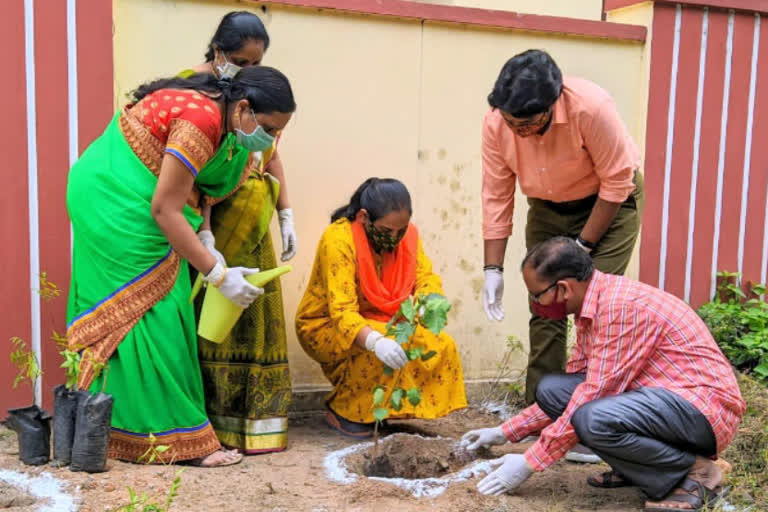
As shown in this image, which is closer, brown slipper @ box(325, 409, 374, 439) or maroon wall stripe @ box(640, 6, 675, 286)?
brown slipper @ box(325, 409, 374, 439)

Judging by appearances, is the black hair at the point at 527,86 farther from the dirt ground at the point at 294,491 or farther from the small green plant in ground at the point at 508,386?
the small green plant in ground at the point at 508,386

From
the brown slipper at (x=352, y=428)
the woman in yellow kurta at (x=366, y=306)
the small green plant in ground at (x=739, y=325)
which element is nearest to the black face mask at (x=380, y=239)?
the woman in yellow kurta at (x=366, y=306)

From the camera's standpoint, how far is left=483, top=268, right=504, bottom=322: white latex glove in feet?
12.0

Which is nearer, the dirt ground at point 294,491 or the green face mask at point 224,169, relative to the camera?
the dirt ground at point 294,491

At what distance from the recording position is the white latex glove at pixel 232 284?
3051mm

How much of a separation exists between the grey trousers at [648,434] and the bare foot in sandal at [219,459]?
1325mm

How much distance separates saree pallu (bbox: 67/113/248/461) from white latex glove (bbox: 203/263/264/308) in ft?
0.81

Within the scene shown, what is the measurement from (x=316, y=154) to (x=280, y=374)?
1.11 metres

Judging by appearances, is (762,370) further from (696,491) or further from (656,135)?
(696,491)

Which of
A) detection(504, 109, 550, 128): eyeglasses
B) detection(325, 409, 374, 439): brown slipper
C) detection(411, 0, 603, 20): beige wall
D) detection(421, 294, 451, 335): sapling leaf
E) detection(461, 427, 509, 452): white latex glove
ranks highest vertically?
detection(411, 0, 603, 20): beige wall

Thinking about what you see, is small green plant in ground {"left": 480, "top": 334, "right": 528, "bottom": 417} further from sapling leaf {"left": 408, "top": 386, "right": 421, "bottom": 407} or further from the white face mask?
the white face mask

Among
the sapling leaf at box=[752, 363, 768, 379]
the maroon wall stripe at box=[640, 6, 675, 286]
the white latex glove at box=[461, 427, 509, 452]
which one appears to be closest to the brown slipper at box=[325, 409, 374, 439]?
the white latex glove at box=[461, 427, 509, 452]

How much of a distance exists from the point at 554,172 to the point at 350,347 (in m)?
1.12

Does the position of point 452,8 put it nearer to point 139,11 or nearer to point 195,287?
point 139,11
